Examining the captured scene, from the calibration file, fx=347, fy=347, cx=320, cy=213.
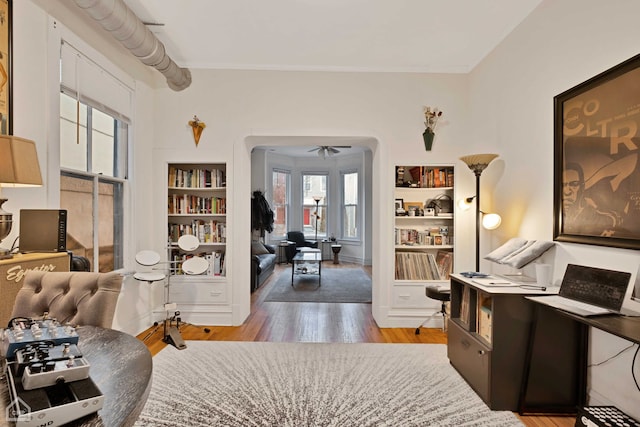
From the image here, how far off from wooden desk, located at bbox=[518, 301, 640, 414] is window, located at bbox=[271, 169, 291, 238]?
7266 mm

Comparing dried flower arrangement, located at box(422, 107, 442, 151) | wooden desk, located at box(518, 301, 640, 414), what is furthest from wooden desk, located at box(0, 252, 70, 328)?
dried flower arrangement, located at box(422, 107, 442, 151)

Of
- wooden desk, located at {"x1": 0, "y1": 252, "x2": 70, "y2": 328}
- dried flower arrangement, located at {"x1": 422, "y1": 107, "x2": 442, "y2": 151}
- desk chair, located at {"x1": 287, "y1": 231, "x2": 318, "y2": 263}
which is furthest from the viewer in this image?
desk chair, located at {"x1": 287, "y1": 231, "x2": 318, "y2": 263}

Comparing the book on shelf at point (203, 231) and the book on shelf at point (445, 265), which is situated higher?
the book on shelf at point (203, 231)

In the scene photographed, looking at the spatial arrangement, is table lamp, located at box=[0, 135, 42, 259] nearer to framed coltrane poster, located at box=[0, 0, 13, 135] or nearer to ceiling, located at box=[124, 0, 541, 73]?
framed coltrane poster, located at box=[0, 0, 13, 135]

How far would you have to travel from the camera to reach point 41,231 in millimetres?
2066

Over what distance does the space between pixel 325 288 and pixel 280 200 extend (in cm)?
386

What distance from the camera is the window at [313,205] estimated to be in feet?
31.0

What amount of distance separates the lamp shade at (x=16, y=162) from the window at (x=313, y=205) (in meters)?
7.69

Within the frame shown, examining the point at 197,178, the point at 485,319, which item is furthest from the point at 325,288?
the point at 485,319

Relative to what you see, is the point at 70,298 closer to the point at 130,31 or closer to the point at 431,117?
the point at 130,31

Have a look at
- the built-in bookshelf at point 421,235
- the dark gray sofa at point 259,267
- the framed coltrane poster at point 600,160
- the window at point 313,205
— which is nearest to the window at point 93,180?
the dark gray sofa at point 259,267

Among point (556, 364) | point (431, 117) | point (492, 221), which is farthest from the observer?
point (431, 117)

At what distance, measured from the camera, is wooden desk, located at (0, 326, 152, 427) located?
75 cm

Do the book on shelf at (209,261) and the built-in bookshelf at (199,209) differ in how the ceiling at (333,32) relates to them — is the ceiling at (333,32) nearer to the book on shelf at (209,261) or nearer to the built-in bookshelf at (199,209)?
the built-in bookshelf at (199,209)
